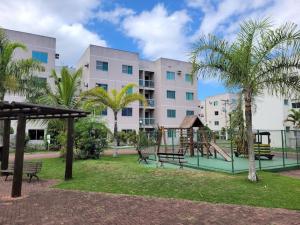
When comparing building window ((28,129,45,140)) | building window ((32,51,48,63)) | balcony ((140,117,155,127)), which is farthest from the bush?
balcony ((140,117,155,127))

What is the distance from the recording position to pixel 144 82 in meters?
44.1

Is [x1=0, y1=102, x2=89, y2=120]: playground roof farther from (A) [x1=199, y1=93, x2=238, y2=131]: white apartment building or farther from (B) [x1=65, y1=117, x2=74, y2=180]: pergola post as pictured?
(A) [x1=199, y1=93, x2=238, y2=131]: white apartment building

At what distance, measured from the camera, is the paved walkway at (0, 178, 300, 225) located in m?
6.75

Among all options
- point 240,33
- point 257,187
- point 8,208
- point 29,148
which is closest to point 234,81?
point 240,33

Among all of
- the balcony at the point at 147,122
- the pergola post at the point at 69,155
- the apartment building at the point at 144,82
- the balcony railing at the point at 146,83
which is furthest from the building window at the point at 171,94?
the pergola post at the point at 69,155

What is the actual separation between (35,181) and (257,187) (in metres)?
8.85

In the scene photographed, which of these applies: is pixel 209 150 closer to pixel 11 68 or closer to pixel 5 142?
pixel 5 142

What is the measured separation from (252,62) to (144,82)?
33.8 m

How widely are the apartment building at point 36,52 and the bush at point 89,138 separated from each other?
1557 centimetres

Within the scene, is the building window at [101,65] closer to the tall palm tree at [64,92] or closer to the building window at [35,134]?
the building window at [35,134]

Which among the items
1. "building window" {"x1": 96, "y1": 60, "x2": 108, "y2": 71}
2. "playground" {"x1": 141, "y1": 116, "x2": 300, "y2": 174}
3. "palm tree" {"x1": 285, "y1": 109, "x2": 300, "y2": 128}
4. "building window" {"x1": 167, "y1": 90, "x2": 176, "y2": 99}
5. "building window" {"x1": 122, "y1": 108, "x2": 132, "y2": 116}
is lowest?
"playground" {"x1": 141, "y1": 116, "x2": 300, "y2": 174}

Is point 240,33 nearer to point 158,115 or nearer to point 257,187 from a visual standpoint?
point 257,187

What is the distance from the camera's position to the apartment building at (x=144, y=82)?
38.7 m

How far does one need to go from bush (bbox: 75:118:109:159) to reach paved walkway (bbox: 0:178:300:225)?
9.79m
